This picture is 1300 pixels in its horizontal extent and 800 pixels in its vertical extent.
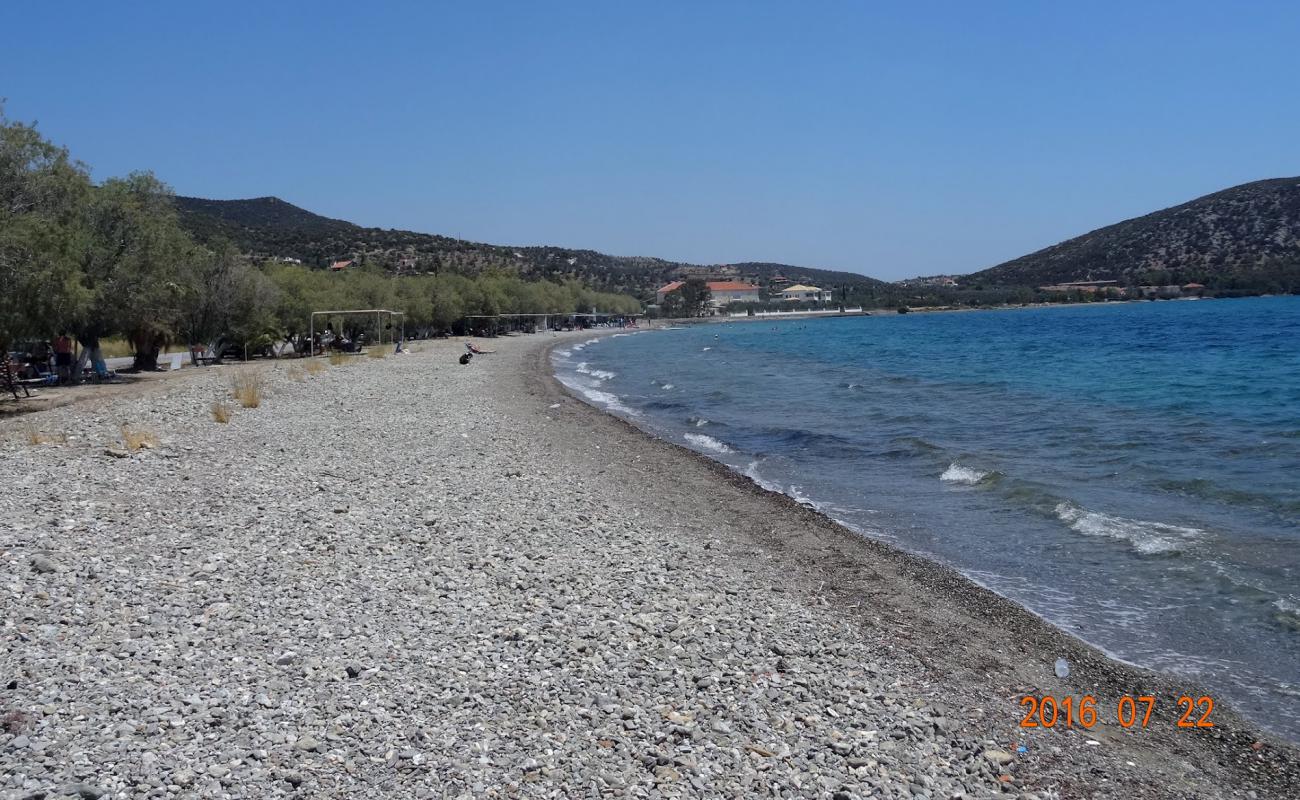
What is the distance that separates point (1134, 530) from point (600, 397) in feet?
67.9

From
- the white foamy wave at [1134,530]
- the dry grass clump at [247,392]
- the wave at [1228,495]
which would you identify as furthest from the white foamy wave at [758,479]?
the dry grass clump at [247,392]

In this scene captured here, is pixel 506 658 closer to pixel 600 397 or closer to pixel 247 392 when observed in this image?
pixel 247 392

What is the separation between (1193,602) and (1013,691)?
124 inches

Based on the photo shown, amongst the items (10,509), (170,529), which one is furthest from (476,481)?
(10,509)

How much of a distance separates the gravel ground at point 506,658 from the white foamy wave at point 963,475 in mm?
3593

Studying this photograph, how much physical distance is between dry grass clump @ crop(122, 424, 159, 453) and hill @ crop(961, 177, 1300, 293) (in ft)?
437

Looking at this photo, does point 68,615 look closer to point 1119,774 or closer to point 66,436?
point 1119,774

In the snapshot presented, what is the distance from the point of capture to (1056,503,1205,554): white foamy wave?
10516mm

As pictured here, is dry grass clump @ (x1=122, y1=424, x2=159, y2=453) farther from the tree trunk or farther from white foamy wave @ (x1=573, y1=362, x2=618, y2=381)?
white foamy wave @ (x1=573, y1=362, x2=618, y2=381)

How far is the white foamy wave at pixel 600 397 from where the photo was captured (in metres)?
26.5

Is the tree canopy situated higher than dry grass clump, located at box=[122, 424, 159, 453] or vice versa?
the tree canopy

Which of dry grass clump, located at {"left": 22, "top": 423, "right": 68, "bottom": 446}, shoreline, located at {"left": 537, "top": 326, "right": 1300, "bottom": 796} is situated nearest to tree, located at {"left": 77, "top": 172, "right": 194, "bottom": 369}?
dry grass clump, located at {"left": 22, "top": 423, "right": 68, "bottom": 446}

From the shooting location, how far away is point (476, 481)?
13.0 meters

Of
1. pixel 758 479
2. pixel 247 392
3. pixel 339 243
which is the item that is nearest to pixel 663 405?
pixel 247 392
